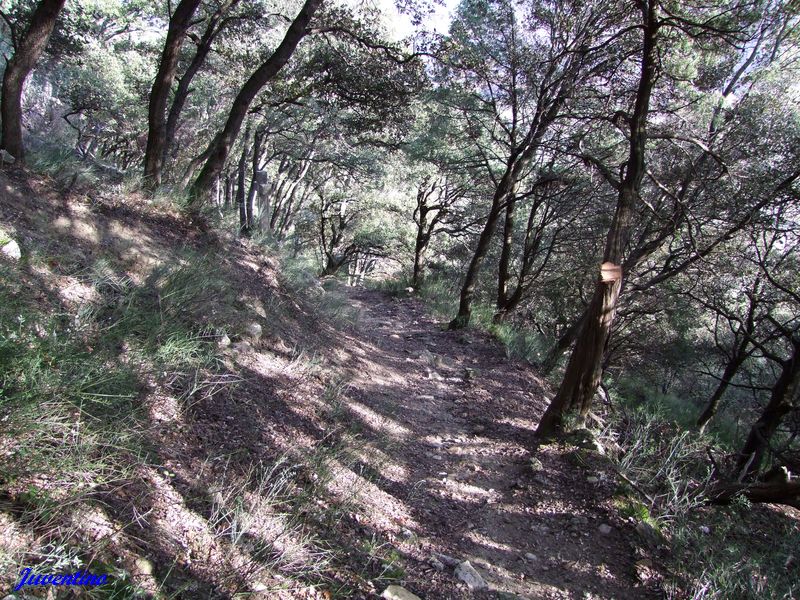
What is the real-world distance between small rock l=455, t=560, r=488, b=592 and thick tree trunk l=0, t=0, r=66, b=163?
5.96 metres

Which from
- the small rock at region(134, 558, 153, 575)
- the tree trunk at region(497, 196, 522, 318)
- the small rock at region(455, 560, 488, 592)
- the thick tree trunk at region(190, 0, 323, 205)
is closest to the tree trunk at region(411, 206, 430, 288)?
the tree trunk at region(497, 196, 522, 318)

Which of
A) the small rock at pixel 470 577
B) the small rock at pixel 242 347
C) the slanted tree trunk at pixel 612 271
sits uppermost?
the slanted tree trunk at pixel 612 271

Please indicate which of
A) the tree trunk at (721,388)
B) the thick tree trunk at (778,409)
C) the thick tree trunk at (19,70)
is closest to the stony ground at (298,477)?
the thick tree trunk at (19,70)

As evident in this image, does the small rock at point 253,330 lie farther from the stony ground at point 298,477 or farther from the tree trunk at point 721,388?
the tree trunk at point 721,388

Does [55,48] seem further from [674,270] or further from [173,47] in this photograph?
[674,270]

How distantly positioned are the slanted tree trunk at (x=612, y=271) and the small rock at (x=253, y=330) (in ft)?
10.6

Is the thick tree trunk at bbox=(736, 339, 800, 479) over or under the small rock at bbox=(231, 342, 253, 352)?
over

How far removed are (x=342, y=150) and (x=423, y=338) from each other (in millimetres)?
8195

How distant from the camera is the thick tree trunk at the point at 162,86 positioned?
6375 millimetres

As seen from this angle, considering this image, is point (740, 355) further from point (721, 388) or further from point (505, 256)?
point (505, 256)

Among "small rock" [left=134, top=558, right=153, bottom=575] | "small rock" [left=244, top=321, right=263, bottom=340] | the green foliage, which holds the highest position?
"small rock" [left=244, top=321, right=263, bottom=340]

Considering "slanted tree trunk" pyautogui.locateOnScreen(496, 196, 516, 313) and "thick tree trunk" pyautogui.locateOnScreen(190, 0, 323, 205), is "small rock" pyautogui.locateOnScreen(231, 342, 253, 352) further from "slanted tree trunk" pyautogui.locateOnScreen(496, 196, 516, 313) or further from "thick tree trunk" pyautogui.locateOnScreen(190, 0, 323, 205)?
"slanted tree trunk" pyautogui.locateOnScreen(496, 196, 516, 313)

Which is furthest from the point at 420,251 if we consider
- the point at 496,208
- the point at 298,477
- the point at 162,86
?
the point at 298,477

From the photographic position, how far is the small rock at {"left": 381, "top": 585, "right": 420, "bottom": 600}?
234 cm
